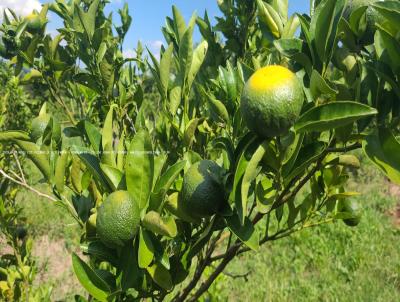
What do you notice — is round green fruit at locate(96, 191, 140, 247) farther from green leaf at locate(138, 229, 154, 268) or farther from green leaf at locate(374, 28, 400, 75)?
green leaf at locate(374, 28, 400, 75)

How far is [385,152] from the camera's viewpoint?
621 millimetres

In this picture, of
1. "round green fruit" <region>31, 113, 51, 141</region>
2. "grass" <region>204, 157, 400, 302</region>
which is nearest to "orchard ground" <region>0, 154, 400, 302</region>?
"grass" <region>204, 157, 400, 302</region>

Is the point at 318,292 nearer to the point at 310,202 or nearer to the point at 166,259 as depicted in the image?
the point at 310,202

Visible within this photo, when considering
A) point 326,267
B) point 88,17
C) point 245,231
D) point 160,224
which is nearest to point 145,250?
point 160,224

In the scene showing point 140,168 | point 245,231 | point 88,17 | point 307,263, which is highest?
point 88,17

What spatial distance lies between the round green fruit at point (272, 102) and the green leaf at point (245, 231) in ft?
0.56

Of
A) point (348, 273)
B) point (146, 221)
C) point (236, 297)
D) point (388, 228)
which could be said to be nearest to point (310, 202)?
point (146, 221)

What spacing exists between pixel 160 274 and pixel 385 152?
18.4 inches

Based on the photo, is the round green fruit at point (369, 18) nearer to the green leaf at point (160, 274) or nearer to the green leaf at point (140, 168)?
the green leaf at point (140, 168)

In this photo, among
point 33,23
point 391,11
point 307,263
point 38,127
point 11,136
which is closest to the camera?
point 391,11

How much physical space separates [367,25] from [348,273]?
3051mm

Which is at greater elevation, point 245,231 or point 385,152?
point 385,152

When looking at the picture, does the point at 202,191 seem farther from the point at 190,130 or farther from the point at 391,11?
the point at 391,11

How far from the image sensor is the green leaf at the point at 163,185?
0.73m
